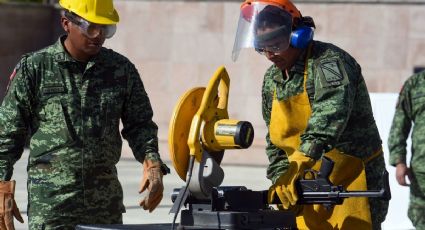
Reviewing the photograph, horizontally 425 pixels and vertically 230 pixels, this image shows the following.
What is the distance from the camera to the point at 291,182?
5.39m

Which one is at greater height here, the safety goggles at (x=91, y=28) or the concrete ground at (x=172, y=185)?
the safety goggles at (x=91, y=28)

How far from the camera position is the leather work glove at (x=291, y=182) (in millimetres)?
5383

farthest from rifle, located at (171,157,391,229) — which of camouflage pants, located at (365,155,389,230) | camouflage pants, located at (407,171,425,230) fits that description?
camouflage pants, located at (407,171,425,230)

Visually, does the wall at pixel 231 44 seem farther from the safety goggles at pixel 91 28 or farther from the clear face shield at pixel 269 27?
the clear face shield at pixel 269 27

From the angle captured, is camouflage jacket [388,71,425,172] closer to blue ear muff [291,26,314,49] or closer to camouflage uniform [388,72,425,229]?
camouflage uniform [388,72,425,229]

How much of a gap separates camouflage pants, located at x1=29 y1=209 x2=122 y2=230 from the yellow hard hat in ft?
3.13

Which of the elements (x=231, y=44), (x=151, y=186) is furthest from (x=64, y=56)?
(x=231, y=44)

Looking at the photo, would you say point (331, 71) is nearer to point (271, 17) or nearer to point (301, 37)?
point (301, 37)

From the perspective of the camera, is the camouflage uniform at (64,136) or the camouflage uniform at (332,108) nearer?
the camouflage uniform at (332,108)

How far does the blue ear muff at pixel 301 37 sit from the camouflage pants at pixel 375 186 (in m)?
0.64

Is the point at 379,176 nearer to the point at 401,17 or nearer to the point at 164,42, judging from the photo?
the point at 401,17

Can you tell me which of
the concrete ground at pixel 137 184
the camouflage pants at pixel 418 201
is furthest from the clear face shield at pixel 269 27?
the concrete ground at pixel 137 184

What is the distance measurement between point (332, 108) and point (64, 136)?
1.43 metres

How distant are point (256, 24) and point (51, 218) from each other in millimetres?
1392
